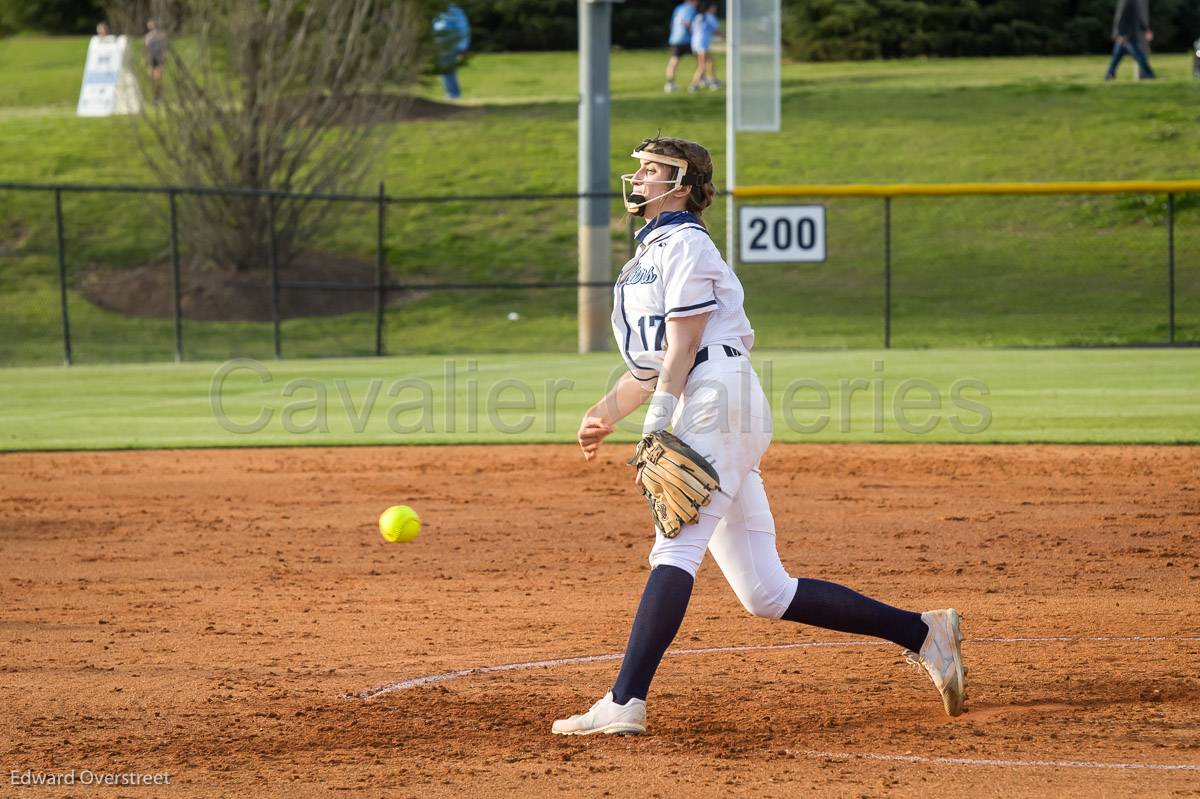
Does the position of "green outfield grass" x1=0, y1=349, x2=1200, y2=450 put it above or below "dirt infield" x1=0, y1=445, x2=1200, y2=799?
below

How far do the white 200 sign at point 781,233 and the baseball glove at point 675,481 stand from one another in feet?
43.1

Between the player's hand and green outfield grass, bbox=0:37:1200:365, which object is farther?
green outfield grass, bbox=0:37:1200:365

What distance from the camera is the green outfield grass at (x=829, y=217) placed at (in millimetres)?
23828

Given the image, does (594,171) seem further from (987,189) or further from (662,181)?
(662,181)

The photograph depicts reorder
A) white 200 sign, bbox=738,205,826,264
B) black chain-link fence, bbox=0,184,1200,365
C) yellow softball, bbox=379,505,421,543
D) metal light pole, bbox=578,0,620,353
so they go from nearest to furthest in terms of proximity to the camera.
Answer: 1. yellow softball, bbox=379,505,421,543
2. white 200 sign, bbox=738,205,826,264
3. metal light pole, bbox=578,0,620,353
4. black chain-link fence, bbox=0,184,1200,365

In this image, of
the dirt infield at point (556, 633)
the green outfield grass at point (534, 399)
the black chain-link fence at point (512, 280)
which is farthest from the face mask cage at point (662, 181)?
the black chain-link fence at point (512, 280)

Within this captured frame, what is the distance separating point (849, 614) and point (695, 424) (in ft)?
2.72

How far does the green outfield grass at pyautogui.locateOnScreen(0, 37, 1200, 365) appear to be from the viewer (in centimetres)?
2383

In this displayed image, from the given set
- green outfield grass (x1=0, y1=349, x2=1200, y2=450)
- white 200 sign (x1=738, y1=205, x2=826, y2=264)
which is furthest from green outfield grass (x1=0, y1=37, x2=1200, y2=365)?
white 200 sign (x1=738, y1=205, x2=826, y2=264)

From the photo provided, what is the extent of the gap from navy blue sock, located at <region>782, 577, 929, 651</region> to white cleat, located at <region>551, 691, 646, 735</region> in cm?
62

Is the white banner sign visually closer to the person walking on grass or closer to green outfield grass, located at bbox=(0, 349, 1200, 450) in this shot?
the person walking on grass

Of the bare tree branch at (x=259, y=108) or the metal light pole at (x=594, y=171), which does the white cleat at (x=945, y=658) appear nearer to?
the metal light pole at (x=594, y=171)

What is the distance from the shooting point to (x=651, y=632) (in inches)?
171

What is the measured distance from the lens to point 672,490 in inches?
171
